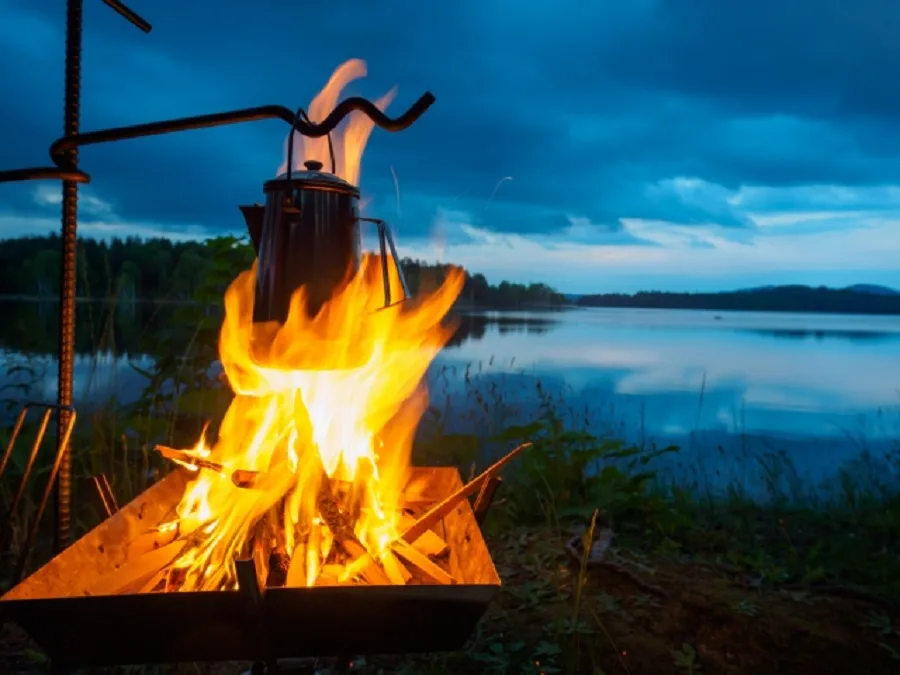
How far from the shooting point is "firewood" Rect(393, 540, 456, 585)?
1.56m

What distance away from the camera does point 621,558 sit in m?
2.95

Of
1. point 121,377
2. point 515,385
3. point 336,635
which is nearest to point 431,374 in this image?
point 515,385

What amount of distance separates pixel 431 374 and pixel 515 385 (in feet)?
2.74

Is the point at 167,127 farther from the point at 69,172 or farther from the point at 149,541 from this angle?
the point at 149,541

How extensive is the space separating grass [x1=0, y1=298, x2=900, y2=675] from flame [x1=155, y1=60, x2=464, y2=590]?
0.41 meters

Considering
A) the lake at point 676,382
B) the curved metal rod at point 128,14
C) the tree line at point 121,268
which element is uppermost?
the curved metal rod at point 128,14

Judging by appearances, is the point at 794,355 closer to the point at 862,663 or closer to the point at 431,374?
the point at 431,374

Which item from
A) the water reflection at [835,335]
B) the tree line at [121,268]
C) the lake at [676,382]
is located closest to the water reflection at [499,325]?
the lake at [676,382]

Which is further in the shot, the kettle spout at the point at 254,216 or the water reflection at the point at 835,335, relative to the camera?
the water reflection at the point at 835,335

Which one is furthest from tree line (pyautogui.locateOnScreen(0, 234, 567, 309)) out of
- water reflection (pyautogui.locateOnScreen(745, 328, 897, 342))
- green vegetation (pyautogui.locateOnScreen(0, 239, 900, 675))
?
water reflection (pyautogui.locateOnScreen(745, 328, 897, 342))

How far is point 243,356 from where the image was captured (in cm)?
184

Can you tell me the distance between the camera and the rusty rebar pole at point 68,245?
1.78 meters

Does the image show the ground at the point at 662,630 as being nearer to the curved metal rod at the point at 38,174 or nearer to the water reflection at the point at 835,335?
the curved metal rod at the point at 38,174

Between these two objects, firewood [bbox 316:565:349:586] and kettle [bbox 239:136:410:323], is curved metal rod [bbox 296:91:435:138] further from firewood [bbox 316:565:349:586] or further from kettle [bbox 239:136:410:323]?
firewood [bbox 316:565:349:586]
